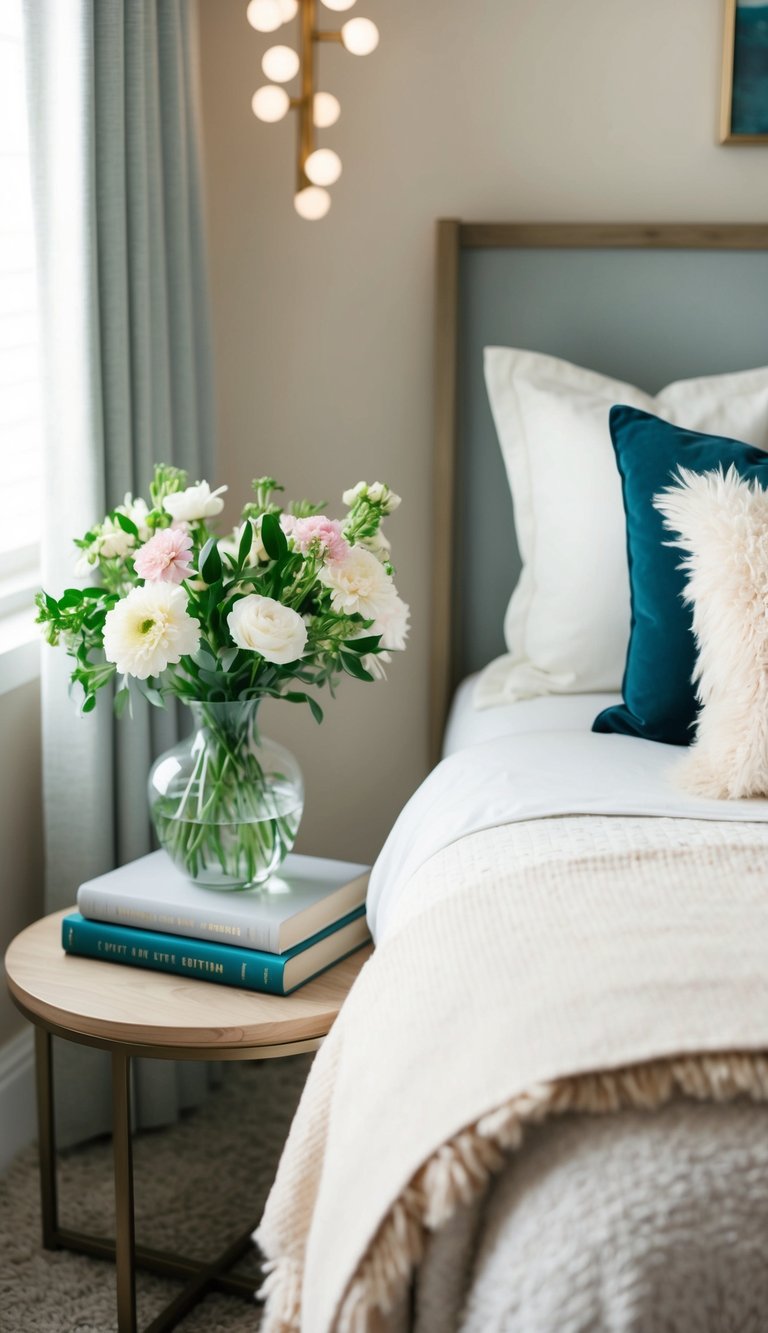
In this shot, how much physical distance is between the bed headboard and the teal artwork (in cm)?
18

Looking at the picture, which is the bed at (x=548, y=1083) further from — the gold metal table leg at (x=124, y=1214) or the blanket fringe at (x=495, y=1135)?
the gold metal table leg at (x=124, y=1214)

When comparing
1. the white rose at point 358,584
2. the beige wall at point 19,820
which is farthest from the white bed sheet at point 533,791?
the beige wall at point 19,820

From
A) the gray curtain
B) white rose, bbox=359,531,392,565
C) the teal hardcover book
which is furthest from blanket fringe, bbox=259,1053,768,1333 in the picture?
the gray curtain

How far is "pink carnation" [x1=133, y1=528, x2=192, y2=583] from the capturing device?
1.37m

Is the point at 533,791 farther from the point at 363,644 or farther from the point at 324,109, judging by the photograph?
the point at 324,109

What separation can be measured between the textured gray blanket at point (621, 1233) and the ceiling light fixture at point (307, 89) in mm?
1656

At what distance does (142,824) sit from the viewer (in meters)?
1.89

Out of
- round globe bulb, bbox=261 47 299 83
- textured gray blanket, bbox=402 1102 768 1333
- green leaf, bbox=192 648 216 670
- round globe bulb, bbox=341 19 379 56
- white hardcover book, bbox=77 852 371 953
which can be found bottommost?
white hardcover book, bbox=77 852 371 953

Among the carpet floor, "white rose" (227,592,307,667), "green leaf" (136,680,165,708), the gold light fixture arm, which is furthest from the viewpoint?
the gold light fixture arm

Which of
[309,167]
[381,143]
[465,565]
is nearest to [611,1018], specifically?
[465,565]

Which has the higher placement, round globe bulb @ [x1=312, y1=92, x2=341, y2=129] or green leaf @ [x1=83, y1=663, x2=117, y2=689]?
round globe bulb @ [x1=312, y1=92, x2=341, y2=129]

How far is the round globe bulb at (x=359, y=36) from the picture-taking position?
75.9 inches

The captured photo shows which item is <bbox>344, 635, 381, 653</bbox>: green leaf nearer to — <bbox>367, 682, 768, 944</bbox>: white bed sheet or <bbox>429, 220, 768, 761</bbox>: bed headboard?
<bbox>367, 682, 768, 944</bbox>: white bed sheet

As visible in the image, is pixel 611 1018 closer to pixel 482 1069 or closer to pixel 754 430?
pixel 482 1069
